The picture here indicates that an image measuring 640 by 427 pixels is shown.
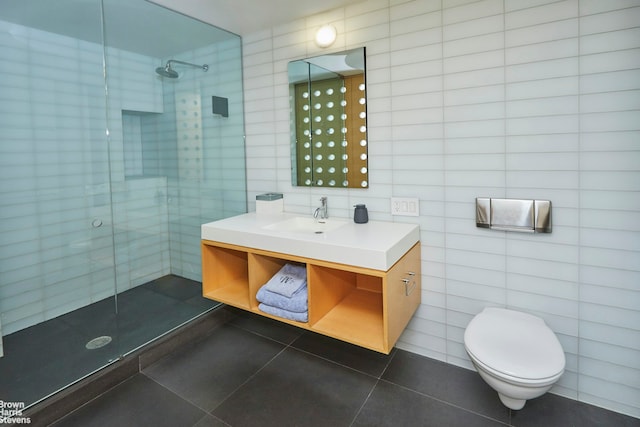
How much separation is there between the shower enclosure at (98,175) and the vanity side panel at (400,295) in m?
1.52

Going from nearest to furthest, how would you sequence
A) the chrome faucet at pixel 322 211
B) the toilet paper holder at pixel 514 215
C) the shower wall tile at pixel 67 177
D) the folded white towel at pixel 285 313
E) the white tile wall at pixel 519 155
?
the white tile wall at pixel 519 155
the toilet paper holder at pixel 514 215
the folded white towel at pixel 285 313
the shower wall tile at pixel 67 177
the chrome faucet at pixel 322 211

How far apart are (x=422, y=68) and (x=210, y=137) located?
1643 mm

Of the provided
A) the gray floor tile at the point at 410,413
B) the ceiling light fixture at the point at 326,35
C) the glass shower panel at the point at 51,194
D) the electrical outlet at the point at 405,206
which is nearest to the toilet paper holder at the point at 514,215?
the electrical outlet at the point at 405,206

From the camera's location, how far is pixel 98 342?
2.07 metres

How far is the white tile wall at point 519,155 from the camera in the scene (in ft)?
5.14

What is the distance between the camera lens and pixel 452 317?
2029 millimetres

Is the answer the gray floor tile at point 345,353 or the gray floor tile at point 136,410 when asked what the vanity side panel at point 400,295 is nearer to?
the gray floor tile at point 345,353

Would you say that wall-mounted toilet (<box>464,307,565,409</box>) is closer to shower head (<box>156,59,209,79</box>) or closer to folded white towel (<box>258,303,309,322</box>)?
folded white towel (<box>258,303,309,322</box>)

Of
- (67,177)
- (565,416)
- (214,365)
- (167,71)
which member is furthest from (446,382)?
(167,71)

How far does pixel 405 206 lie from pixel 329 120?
30.7 inches

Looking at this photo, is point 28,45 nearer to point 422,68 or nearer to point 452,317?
point 422,68

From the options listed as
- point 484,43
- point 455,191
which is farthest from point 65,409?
point 484,43

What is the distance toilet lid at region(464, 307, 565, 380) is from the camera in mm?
1338

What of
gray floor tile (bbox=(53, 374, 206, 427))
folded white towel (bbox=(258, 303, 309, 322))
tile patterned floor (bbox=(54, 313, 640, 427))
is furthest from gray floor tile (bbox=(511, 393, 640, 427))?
gray floor tile (bbox=(53, 374, 206, 427))
